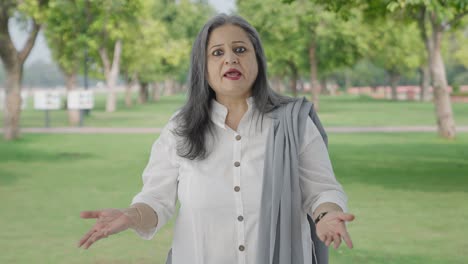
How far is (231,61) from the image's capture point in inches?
130

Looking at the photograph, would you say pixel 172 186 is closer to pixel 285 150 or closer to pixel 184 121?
pixel 184 121

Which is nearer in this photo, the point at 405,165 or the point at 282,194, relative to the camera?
the point at 282,194

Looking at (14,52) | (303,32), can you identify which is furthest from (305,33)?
(14,52)

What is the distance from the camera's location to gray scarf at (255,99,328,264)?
10.4ft

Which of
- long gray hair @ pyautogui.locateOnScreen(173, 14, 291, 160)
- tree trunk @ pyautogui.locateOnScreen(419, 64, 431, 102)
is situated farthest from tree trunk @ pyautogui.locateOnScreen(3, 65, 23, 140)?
tree trunk @ pyautogui.locateOnScreen(419, 64, 431, 102)

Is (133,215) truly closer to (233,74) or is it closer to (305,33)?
(233,74)

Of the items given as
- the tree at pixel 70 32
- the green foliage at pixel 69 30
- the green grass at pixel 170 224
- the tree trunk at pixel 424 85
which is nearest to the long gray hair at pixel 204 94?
the green grass at pixel 170 224

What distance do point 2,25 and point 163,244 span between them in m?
16.6

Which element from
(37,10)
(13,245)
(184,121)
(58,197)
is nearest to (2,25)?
(37,10)

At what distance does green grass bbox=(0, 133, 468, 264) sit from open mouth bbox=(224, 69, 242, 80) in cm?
488

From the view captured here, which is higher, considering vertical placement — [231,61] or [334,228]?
[231,61]

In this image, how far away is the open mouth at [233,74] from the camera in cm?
333

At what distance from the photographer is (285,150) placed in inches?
125

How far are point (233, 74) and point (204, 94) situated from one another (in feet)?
0.56
